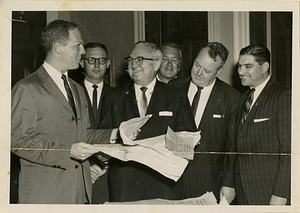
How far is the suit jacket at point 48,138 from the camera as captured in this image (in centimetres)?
255

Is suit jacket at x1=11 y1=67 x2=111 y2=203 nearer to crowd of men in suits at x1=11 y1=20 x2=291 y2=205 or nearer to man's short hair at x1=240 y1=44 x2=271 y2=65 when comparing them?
crowd of men in suits at x1=11 y1=20 x2=291 y2=205

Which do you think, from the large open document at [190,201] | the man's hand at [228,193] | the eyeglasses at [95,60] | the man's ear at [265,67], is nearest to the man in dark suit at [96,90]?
the eyeglasses at [95,60]

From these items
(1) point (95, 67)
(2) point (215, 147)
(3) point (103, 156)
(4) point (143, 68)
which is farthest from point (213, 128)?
(1) point (95, 67)

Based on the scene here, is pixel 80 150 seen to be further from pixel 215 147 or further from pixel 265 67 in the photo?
pixel 265 67

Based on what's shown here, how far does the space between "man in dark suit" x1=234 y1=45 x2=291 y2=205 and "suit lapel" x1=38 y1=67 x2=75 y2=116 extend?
126cm

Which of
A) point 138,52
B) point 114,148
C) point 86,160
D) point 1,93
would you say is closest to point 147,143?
point 114,148

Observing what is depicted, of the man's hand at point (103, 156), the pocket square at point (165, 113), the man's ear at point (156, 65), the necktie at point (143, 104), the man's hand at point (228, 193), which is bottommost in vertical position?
the man's hand at point (228, 193)

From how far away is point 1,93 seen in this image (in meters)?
2.61

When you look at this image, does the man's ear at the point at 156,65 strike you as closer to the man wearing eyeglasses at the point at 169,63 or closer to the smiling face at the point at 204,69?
the man wearing eyeglasses at the point at 169,63

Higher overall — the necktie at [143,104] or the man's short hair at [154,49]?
the man's short hair at [154,49]

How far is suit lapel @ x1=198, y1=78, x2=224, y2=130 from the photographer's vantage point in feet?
8.51

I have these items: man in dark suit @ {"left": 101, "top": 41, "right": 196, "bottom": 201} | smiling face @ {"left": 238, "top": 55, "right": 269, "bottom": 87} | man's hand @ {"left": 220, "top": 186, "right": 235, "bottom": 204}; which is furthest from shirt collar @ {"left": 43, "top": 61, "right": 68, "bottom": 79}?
man's hand @ {"left": 220, "top": 186, "right": 235, "bottom": 204}

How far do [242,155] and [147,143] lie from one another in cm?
70

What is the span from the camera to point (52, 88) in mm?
2568
